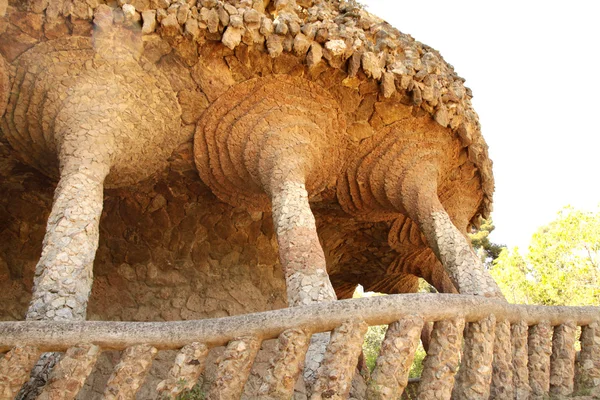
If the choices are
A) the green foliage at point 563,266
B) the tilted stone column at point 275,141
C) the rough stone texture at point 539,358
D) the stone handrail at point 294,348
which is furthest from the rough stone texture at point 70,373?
the green foliage at point 563,266

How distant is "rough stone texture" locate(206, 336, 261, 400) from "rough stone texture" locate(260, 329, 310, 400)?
0.10 metres

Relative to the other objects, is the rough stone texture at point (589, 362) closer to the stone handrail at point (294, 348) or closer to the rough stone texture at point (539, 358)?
the rough stone texture at point (539, 358)

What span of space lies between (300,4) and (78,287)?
9.07 ft

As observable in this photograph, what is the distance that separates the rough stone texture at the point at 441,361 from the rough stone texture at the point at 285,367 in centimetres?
60

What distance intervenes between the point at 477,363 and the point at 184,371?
1.39 metres

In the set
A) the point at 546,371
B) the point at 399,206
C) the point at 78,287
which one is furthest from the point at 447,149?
the point at 78,287

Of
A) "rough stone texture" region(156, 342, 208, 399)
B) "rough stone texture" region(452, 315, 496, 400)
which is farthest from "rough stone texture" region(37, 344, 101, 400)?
"rough stone texture" region(452, 315, 496, 400)

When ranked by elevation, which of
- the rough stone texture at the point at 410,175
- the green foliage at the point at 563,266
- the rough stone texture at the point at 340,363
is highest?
the green foliage at the point at 563,266

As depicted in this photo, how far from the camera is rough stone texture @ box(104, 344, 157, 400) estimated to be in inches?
80.3

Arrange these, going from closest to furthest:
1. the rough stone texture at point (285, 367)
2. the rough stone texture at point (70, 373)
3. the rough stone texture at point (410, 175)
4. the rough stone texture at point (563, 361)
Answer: the rough stone texture at point (70, 373) < the rough stone texture at point (285, 367) < the rough stone texture at point (563, 361) < the rough stone texture at point (410, 175)

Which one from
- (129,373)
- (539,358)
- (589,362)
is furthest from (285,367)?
(589,362)

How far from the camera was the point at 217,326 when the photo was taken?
2.26 m

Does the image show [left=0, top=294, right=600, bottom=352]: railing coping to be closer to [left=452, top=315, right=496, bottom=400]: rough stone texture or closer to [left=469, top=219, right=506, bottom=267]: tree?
[left=452, top=315, right=496, bottom=400]: rough stone texture

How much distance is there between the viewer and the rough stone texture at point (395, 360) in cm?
215
